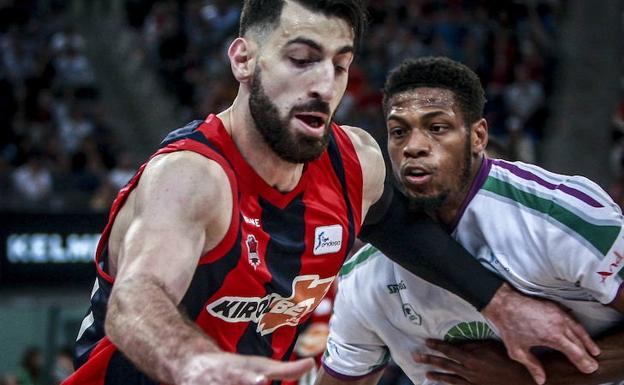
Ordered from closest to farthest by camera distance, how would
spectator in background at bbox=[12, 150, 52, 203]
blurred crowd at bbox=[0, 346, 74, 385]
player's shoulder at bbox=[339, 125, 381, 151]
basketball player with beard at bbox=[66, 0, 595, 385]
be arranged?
1. basketball player with beard at bbox=[66, 0, 595, 385]
2. player's shoulder at bbox=[339, 125, 381, 151]
3. blurred crowd at bbox=[0, 346, 74, 385]
4. spectator in background at bbox=[12, 150, 52, 203]

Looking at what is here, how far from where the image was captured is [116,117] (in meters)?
13.3

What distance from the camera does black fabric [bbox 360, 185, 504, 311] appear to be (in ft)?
12.6

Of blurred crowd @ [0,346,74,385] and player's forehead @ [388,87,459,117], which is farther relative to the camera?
blurred crowd @ [0,346,74,385]

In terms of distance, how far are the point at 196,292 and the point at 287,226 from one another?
44 cm

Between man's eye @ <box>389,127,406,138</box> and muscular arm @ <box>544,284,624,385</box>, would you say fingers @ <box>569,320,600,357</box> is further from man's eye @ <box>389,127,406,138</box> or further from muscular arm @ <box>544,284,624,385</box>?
man's eye @ <box>389,127,406,138</box>

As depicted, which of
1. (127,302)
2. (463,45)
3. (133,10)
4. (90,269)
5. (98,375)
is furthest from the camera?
(133,10)

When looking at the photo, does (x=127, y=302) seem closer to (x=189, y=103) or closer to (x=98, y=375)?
(x=98, y=375)

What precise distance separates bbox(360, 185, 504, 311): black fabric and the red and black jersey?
209 millimetres

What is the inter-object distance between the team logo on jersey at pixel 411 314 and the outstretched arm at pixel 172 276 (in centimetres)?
111

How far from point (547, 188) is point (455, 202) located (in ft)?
1.14

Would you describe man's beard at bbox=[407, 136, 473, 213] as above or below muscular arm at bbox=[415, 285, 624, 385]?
above

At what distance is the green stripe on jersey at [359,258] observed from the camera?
4.44 meters

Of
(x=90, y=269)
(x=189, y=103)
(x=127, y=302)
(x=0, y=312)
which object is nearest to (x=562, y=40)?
(x=189, y=103)

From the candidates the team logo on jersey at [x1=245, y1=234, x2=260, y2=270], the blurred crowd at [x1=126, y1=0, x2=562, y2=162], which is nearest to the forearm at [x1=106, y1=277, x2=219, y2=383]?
the team logo on jersey at [x1=245, y1=234, x2=260, y2=270]
